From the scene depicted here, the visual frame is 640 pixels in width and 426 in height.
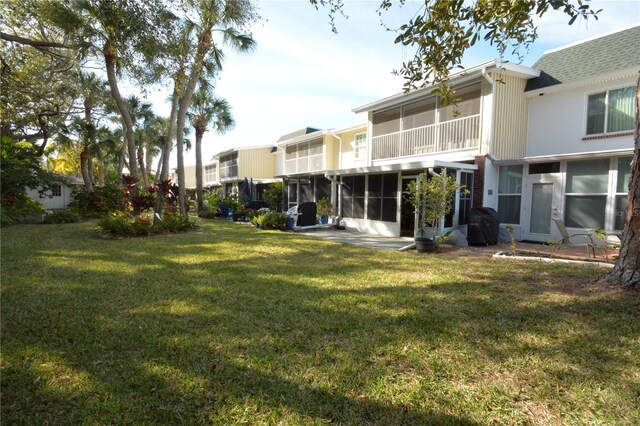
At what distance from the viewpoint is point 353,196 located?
1474 centimetres

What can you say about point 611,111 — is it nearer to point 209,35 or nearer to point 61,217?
point 209,35

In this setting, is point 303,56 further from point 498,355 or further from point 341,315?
point 498,355

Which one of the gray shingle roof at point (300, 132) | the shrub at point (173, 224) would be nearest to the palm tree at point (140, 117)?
the gray shingle roof at point (300, 132)

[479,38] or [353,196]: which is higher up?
[479,38]

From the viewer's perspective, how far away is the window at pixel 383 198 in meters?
12.8

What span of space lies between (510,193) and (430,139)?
12.5 ft

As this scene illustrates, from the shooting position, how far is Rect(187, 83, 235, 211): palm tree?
843 inches

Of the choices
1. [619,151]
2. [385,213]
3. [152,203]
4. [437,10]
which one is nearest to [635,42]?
[619,151]

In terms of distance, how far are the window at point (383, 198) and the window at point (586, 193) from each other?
555cm

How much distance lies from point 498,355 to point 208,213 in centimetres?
1949

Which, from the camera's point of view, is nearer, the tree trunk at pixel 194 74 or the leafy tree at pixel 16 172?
the leafy tree at pixel 16 172

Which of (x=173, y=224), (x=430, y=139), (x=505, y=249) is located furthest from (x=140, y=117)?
(x=505, y=249)

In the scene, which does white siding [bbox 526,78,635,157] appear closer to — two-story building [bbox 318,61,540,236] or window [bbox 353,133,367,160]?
two-story building [bbox 318,61,540,236]

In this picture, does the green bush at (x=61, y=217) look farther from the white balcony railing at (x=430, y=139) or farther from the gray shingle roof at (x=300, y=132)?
the gray shingle roof at (x=300, y=132)
